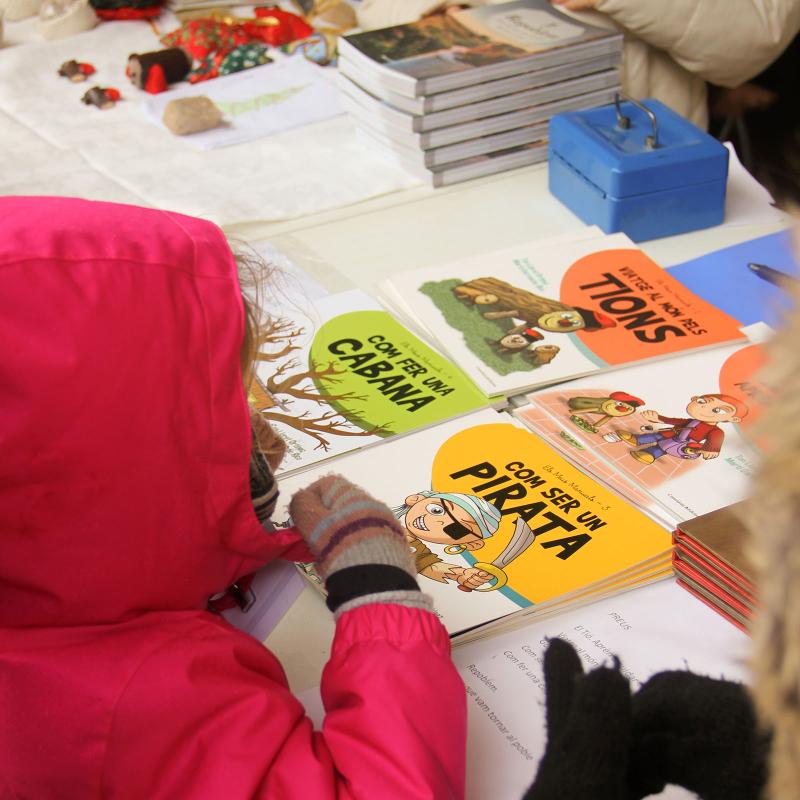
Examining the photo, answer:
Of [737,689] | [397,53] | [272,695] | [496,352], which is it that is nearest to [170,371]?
[272,695]

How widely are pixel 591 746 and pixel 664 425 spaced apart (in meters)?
0.47

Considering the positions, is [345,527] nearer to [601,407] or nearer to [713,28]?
→ [601,407]

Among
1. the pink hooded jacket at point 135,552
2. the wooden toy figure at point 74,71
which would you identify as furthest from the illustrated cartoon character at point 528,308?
the wooden toy figure at point 74,71

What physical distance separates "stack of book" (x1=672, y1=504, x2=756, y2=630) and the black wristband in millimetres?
200

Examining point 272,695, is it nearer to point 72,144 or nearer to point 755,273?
point 755,273

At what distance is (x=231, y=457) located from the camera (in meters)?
0.65

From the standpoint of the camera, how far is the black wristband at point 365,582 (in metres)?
0.69

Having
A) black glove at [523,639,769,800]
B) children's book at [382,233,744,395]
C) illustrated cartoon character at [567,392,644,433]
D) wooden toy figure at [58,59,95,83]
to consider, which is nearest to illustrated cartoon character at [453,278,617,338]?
children's book at [382,233,744,395]

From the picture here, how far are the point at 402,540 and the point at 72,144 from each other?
0.99 m

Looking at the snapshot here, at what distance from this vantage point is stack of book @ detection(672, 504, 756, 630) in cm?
71

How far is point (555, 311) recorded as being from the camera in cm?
106

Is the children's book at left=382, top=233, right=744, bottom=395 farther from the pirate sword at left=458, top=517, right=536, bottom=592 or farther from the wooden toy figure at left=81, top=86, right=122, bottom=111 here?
the wooden toy figure at left=81, top=86, right=122, bottom=111

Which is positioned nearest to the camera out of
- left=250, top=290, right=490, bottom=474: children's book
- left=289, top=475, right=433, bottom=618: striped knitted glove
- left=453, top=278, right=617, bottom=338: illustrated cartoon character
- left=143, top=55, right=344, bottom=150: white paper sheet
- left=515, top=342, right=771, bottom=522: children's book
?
left=289, top=475, right=433, bottom=618: striped knitted glove

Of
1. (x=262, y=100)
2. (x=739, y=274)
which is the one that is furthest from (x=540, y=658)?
(x=262, y=100)
